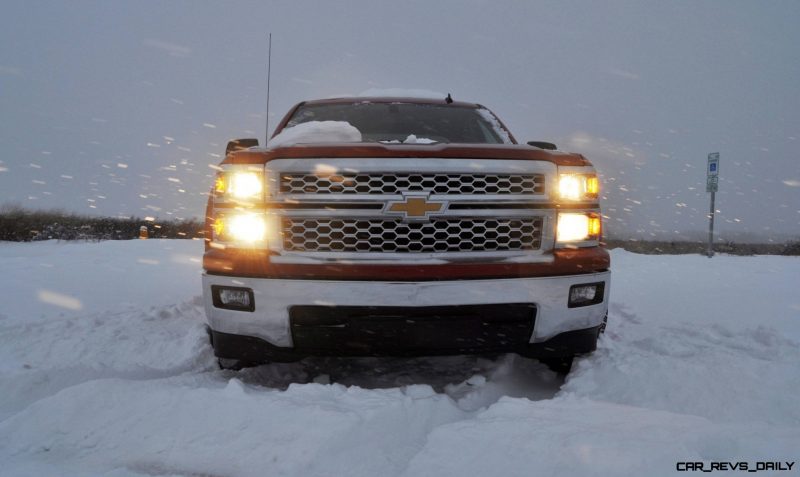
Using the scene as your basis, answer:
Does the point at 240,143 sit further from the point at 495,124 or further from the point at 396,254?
the point at 495,124

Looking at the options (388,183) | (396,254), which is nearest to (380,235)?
(396,254)

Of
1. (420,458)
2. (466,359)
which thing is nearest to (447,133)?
(466,359)

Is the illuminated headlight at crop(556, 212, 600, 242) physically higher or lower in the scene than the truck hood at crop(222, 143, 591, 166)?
lower

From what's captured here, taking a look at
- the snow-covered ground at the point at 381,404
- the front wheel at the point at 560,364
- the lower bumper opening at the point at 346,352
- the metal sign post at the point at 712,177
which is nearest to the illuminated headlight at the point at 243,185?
the lower bumper opening at the point at 346,352

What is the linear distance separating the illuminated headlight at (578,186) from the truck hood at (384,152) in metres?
0.12

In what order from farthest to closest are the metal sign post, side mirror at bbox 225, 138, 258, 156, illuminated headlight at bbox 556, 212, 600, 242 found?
1. the metal sign post
2. side mirror at bbox 225, 138, 258, 156
3. illuminated headlight at bbox 556, 212, 600, 242

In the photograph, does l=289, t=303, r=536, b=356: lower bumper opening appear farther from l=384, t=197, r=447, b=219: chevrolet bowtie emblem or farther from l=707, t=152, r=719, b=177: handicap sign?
l=707, t=152, r=719, b=177: handicap sign

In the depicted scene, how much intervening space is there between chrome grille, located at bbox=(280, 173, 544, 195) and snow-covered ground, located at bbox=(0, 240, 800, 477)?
0.88m

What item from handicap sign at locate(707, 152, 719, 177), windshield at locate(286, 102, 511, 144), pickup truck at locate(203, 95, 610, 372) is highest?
handicap sign at locate(707, 152, 719, 177)

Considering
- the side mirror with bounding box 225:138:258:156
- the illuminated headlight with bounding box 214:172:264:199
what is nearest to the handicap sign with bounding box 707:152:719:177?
the side mirror with bounding box 225:138:258:156

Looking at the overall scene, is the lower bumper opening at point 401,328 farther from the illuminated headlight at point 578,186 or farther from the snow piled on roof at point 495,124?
the snow piled on roof at point 495,124

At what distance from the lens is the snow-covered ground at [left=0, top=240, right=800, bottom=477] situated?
5.39 feet

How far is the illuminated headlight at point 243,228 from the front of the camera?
8.03 feet

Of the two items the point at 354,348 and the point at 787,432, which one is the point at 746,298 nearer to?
the point at 787,432
